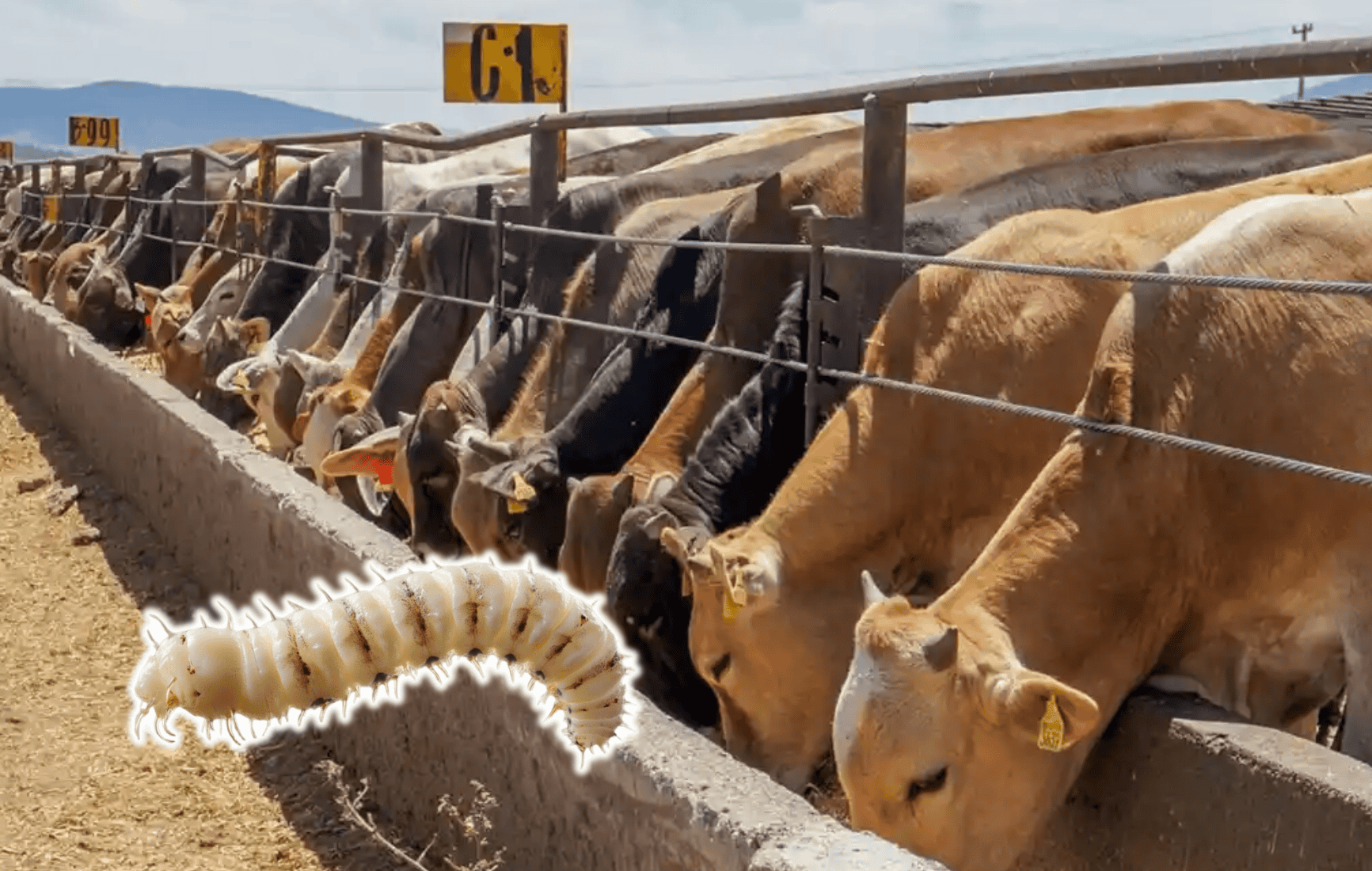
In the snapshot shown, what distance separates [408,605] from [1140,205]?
3869mm

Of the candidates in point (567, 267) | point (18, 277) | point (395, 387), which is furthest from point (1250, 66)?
point (18, 277)

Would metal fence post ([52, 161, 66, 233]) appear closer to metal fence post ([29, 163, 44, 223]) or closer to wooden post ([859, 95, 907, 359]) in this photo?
metal fence post ([29, 163, 44, 223])

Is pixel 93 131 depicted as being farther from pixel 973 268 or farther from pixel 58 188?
pixel 973 268

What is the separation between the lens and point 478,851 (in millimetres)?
4062

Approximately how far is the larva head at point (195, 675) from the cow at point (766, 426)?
394 cm

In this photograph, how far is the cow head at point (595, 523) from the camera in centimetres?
568

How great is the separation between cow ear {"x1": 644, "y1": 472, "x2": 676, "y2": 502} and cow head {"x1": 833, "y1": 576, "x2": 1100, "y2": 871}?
1965 millimetres

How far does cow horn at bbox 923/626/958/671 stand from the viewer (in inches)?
136

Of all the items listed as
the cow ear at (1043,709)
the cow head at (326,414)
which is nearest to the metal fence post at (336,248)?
the cow head at (326,414)

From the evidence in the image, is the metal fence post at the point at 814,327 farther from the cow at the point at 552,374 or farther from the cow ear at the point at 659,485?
the cow at the point at 552,374

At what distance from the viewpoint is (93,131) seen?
2659cm

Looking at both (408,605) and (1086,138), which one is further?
(1086,138)

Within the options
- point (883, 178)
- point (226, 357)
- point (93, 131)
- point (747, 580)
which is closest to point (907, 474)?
point (747, 580)

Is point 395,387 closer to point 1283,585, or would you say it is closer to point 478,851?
point 478,851
